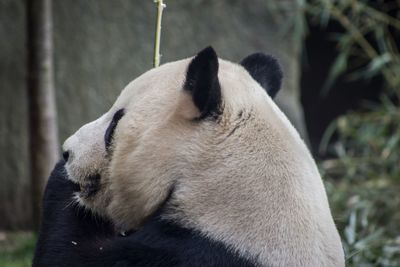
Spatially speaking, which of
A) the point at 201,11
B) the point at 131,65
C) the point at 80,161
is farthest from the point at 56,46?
the point at 80,161

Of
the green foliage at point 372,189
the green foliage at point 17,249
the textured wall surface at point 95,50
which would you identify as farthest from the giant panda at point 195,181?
the textured wall surface at point 95,50

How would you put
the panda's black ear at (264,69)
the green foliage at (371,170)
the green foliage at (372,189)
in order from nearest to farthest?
the panda's black ear at (264,69), the green foliage at (372,189), the green foliage at (371,170)

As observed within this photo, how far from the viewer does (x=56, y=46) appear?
464 cm

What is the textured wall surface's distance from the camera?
15.0 ft

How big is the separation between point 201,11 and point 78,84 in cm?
89

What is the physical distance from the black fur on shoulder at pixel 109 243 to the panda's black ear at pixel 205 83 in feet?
0.99

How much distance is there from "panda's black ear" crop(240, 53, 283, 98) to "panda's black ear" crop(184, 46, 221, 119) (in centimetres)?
33

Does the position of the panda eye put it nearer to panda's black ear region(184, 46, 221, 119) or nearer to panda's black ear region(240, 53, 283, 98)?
panda's black ear region(184, 46, 221, 119)

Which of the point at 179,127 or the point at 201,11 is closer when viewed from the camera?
the point at 179,127

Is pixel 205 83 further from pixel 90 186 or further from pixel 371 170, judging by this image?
pixel 371 170

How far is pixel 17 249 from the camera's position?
423cm

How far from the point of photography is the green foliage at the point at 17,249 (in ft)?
13.1

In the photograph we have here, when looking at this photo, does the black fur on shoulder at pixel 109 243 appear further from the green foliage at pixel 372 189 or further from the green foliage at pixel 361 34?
the green foliage at pixel 361 34

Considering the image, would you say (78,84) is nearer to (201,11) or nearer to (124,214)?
(201,11)
